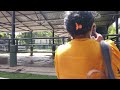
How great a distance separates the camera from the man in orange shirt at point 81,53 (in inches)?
42.9

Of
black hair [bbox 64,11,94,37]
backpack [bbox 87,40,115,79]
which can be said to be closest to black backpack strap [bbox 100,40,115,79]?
backpack [bbox 87,40,115,79]

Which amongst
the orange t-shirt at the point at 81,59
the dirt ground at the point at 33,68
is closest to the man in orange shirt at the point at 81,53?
the orange t-shirt at the point at 81,59

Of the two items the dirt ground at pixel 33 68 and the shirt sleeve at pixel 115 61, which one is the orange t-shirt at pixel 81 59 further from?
the dirt ground at pixel 33 68

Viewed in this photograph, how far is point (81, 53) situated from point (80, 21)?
0.14 m

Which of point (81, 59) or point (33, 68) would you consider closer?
point (81, 59)

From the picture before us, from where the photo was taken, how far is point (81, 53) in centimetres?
110

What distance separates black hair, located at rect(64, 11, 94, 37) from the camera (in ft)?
3.77

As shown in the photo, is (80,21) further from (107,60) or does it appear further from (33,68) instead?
(33,68)

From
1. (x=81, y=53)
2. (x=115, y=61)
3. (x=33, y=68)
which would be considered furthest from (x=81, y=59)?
(x=33, y=68)

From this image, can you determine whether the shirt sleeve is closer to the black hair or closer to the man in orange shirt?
the man in orange shirt

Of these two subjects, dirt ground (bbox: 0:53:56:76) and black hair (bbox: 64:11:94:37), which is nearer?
black hair (bbox: 64:11:94:37)
